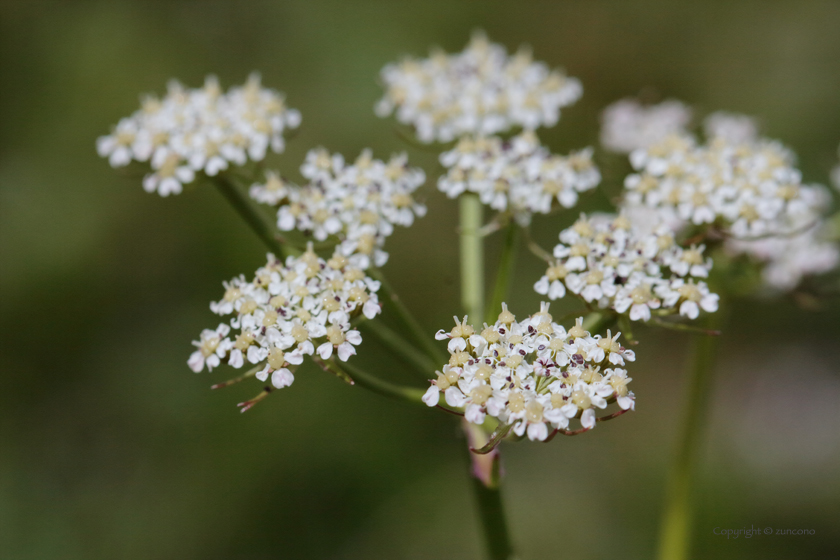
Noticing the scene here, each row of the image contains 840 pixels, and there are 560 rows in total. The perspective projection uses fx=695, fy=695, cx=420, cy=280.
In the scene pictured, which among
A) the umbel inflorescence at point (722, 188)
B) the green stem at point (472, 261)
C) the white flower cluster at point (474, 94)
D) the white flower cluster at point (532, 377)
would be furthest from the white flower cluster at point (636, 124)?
the white flower cluster at point (532, 377)

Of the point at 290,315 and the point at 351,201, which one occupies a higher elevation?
the point at 351,201

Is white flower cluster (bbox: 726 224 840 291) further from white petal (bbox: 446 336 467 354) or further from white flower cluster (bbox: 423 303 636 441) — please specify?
white petal (bbox: 446 336 467 354)

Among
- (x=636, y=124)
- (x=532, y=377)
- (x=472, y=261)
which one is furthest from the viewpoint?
(x=636, y=124)

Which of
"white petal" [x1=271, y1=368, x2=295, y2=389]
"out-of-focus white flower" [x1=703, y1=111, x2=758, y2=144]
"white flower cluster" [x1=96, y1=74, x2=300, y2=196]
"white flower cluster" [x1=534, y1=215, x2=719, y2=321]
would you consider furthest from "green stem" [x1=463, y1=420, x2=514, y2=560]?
"out-of-focus white flower" [x1=703, y1=111, x2=758, y2=144]

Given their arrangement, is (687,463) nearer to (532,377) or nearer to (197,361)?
(532,377)

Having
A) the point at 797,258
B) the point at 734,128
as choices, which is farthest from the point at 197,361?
the point at 797,258

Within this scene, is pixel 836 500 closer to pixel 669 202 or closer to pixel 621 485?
pixel 621 485

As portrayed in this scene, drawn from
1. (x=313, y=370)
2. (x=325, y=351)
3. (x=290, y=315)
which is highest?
(x=313, y=370)
